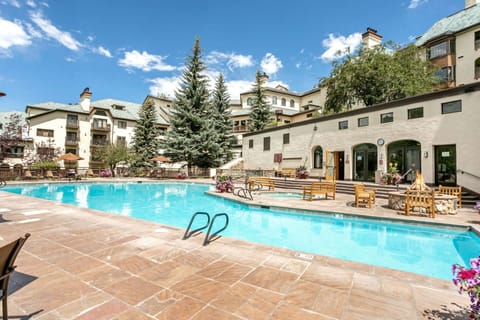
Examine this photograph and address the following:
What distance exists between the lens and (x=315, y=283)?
2.79m

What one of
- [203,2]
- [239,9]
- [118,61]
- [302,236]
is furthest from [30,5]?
[302,236]

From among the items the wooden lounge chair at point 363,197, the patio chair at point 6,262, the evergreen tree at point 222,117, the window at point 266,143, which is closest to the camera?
the patio chair at point 6,262

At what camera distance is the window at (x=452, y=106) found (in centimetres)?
1082

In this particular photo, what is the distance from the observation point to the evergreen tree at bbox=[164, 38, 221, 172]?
2395 cm

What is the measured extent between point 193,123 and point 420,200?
70.1 ft

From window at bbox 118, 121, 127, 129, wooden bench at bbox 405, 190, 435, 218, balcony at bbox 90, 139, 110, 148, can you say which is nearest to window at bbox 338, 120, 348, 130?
wooden bench at bbox 405, 190, 435, 218

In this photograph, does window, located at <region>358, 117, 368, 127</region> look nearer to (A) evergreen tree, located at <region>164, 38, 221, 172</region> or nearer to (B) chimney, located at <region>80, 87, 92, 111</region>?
(A) evergreen tree, located at <region>164, 38, 221, 172</region>

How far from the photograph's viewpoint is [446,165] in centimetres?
1138

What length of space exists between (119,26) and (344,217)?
18424mm

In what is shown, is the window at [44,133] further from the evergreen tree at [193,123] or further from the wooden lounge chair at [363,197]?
the wooden lounge chair at [363,197]

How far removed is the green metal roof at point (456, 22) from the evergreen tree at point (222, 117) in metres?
21.9

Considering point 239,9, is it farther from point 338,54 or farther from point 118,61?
point 118,61

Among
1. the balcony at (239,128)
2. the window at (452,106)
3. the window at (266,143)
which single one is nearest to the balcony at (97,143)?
the balcony at (239,128)

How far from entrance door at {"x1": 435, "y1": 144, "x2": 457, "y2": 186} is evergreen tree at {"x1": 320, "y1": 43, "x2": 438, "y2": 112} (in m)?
9.15
